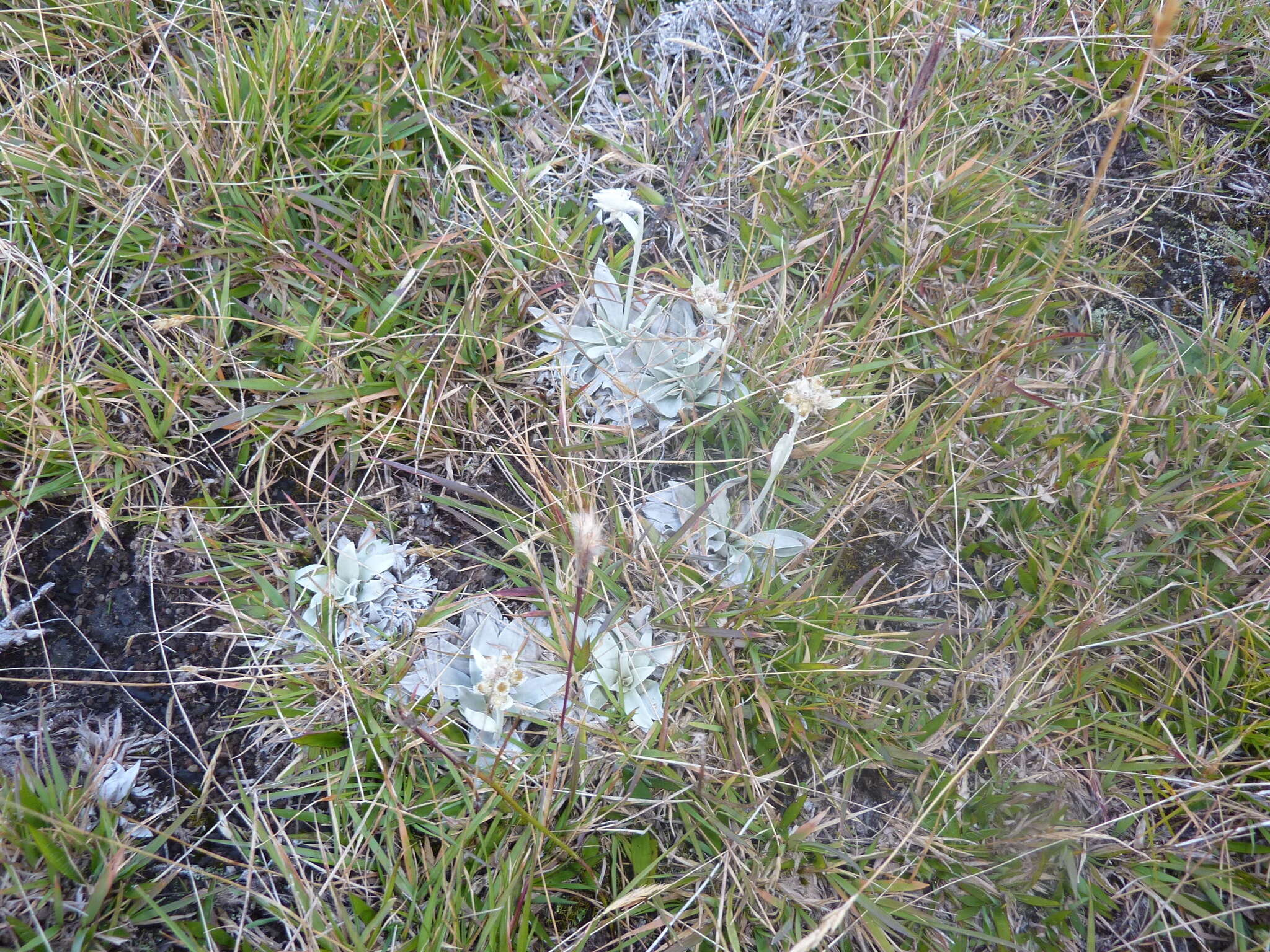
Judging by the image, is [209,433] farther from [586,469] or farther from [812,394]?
[812,394]

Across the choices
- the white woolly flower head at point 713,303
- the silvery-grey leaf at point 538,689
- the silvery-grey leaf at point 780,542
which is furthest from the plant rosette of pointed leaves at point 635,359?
the silvery-grey leaf at point 538,689

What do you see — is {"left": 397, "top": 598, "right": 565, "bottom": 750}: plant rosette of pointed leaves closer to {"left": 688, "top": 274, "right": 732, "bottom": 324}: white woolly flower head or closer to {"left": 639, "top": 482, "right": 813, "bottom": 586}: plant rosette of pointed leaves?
{"left": 639, "top": 482, "right": 813, "bottom": 586}: plant rosette of pointed leaves

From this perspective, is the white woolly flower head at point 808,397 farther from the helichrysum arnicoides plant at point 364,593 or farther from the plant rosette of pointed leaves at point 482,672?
the helichrysum arnicoides plant at point 364,593

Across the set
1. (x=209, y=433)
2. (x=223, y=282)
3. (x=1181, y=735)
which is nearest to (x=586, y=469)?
(x=209, y=433)

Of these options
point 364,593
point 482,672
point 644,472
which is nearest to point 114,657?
point 364,593

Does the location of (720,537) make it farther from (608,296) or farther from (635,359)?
(608,296)
